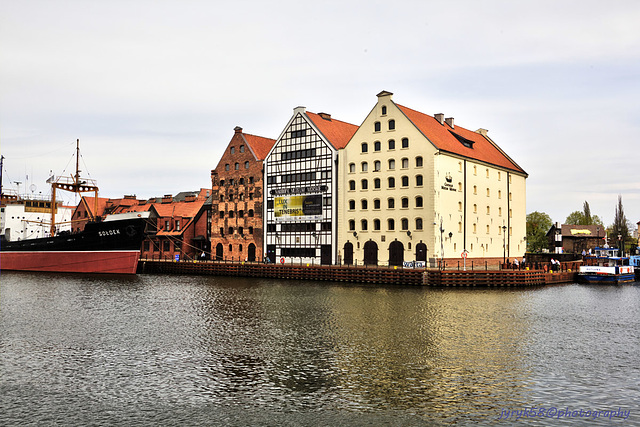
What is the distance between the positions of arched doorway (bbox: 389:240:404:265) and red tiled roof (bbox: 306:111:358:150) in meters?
15.5

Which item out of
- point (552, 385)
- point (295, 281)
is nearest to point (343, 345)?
point (552, 385)

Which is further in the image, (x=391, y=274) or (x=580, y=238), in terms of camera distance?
Answer: (x=580, y=238)

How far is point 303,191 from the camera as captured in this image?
A: 250 feet

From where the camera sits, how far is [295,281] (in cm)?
6212

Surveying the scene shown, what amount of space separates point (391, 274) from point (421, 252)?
25.2 ft

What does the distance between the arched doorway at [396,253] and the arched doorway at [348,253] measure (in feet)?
19.0

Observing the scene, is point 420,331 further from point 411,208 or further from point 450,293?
point 411,208

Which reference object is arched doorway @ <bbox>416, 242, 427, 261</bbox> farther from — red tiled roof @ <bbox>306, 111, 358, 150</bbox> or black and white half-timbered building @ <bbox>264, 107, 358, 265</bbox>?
red tiled roof @ <bbox>306, 111, 358, 150</bbox>

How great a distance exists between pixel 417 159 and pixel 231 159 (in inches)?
1242

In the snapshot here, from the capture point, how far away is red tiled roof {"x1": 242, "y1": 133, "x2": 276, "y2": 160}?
83.4 metres

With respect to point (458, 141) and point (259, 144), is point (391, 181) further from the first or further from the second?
point (259, 144)

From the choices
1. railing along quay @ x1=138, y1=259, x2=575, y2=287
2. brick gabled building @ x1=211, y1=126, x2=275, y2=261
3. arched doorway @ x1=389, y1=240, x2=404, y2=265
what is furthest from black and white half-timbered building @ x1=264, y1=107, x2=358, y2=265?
arched doorway @ x1=389, y1=240, x2=404, y2=265

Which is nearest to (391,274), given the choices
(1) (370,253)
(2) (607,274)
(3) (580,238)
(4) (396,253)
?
(4) (396,253)

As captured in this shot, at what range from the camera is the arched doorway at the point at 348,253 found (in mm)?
70688
